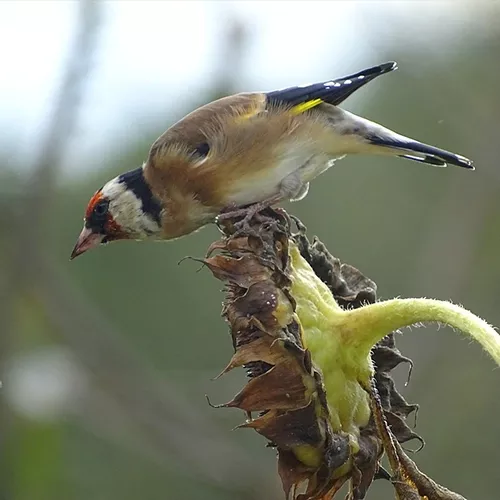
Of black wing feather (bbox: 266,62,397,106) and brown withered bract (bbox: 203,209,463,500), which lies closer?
brown withered bract (bbox: 203,209,463,500)

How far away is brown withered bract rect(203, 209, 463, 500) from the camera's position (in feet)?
6.28

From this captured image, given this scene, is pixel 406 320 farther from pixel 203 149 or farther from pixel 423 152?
pixel 203 149

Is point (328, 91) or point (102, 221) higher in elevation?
point (328, 91)

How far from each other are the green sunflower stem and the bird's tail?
1.42m

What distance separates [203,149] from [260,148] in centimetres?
22

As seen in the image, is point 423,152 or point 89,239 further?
point 89,239

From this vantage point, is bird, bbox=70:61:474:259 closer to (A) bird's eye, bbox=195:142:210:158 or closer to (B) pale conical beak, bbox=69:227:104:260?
(A) bird's eye, bbox=195:142:210:158

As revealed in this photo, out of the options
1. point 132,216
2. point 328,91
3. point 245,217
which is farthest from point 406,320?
point 132,216

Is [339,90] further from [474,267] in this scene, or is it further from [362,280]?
[474,267]

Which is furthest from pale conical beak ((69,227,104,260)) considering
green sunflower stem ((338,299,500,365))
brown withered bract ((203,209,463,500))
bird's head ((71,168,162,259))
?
green sunflower stem ((338,299,500,365))

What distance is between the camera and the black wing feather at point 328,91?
3.32 metres

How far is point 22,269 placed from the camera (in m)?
4.65

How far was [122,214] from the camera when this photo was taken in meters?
3.75

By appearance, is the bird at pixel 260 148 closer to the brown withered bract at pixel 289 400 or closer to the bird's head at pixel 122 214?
the bird's head at pixel 122 214
